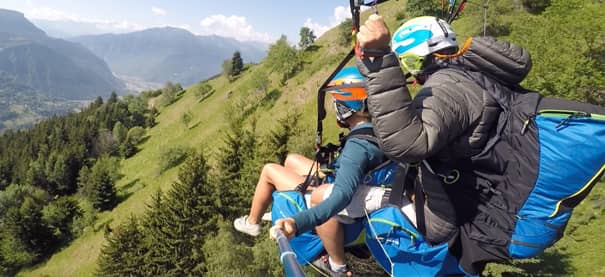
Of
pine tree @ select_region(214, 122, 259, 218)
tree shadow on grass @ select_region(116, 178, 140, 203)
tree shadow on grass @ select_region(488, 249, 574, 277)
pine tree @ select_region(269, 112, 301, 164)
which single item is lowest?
tree shadow on grass @ select_region(116, 178, 140, 203)

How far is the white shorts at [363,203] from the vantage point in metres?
4.26

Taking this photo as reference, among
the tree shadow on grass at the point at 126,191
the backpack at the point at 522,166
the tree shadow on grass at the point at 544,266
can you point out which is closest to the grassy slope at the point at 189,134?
the tree shadow on grass at the point at 126,191

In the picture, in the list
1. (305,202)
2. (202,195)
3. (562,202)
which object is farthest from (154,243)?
(562,202)

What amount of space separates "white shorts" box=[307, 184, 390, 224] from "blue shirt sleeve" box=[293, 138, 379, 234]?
0.47 meters

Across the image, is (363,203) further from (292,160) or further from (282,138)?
(282,138)

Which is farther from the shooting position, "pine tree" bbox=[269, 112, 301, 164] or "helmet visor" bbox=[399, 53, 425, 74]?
"pine tree" bbox=[269, 112, 301, 164]

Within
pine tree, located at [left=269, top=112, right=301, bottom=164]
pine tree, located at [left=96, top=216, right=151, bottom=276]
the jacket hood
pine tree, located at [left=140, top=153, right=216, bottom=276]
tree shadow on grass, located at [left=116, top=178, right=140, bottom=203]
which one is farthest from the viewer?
tree shadow on grass, located at [left=116, top=178, right=140, bottom=203]

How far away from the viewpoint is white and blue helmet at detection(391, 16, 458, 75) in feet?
12.1

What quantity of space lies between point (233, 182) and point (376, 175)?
31.8 m

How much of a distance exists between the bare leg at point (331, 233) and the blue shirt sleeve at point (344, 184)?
0.78 metres

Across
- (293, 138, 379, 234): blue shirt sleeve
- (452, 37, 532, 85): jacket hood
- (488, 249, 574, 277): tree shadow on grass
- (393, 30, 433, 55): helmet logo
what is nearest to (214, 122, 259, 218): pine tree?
(488, 249, 574, 277): tree shadow on grass

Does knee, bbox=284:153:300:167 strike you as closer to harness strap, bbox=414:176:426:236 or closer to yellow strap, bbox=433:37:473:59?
harness strap, bbox=414:176:426:236

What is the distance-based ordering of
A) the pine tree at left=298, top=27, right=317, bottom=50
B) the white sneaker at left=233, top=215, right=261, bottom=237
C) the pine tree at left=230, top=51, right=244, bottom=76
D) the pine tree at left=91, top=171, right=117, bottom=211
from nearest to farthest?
the white sneaker at left=233, top=215, right=261, bottom=237 → the pine tree at left=91, top=171, right=117, bottom=211 → the pine tree at left=298, top=27, right=317, bottom=50 → the pine tree at left=230, top=51, right=244, bottom=76

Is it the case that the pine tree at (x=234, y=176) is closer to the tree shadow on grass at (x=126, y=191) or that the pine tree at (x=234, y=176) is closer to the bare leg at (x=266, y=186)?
the bare leg at (x=266, y=186)
